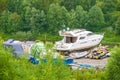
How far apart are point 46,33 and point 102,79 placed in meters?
17.7

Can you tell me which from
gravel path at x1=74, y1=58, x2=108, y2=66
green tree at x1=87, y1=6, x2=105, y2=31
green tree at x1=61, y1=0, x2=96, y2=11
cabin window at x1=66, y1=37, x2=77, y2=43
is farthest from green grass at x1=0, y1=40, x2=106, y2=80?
green tree at x1=61, y1=0, x2=96, y2=11

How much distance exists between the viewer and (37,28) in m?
34.2

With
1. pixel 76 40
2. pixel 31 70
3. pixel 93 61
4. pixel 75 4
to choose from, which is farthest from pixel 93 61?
pixel 31 70

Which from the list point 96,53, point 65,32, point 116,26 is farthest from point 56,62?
point 116,26

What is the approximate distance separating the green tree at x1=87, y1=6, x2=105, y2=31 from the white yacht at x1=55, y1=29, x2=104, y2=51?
112 inches

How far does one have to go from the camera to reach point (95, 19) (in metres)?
34.6

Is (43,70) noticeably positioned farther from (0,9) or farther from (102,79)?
(0,9)

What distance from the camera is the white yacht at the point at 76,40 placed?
29.9 m

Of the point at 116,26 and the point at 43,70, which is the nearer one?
the point at 43,70

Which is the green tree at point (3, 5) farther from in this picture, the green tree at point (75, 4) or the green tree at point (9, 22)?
the green tree at point (75, 4)

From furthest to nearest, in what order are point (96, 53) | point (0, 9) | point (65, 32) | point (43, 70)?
point (0, 9), point (65, 32), point (96, 53), point (43, 70)

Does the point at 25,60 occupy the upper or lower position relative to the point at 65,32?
upper

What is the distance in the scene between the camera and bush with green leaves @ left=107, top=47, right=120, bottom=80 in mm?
16281

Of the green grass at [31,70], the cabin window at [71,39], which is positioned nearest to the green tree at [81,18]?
the cabin window at [71,39]
